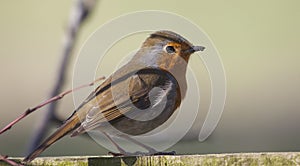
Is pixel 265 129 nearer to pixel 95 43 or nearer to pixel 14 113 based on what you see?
pixel 14 113

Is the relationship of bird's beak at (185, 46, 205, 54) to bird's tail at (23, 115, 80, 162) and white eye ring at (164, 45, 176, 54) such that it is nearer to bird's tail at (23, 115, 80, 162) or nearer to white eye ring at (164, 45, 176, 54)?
white eye ring at (164, 45, 176, 54)

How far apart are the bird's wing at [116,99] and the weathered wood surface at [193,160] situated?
414mm

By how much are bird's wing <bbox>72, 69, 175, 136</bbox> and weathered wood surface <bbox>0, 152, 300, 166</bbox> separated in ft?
1.36

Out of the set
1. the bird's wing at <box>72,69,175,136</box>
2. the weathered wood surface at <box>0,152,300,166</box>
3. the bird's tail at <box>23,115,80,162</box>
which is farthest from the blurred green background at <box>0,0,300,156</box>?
the weathered wood surface at <box>0,152,300,166</box>

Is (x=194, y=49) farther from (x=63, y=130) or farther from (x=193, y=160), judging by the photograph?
(x=193, y=160)

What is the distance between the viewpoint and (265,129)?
4941mm

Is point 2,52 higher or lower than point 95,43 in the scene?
higher

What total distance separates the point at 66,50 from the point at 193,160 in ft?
2.00

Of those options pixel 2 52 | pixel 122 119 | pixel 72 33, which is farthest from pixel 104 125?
pixel 2 52

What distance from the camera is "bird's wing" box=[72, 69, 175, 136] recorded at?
2.84 meters

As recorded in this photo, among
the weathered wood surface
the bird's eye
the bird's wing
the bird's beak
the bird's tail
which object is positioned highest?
the bird's eye

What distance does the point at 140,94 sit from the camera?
3.00 m

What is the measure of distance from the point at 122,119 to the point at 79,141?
1.96 metres

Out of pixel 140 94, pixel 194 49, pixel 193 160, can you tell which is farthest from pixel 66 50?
pixel 193 160
